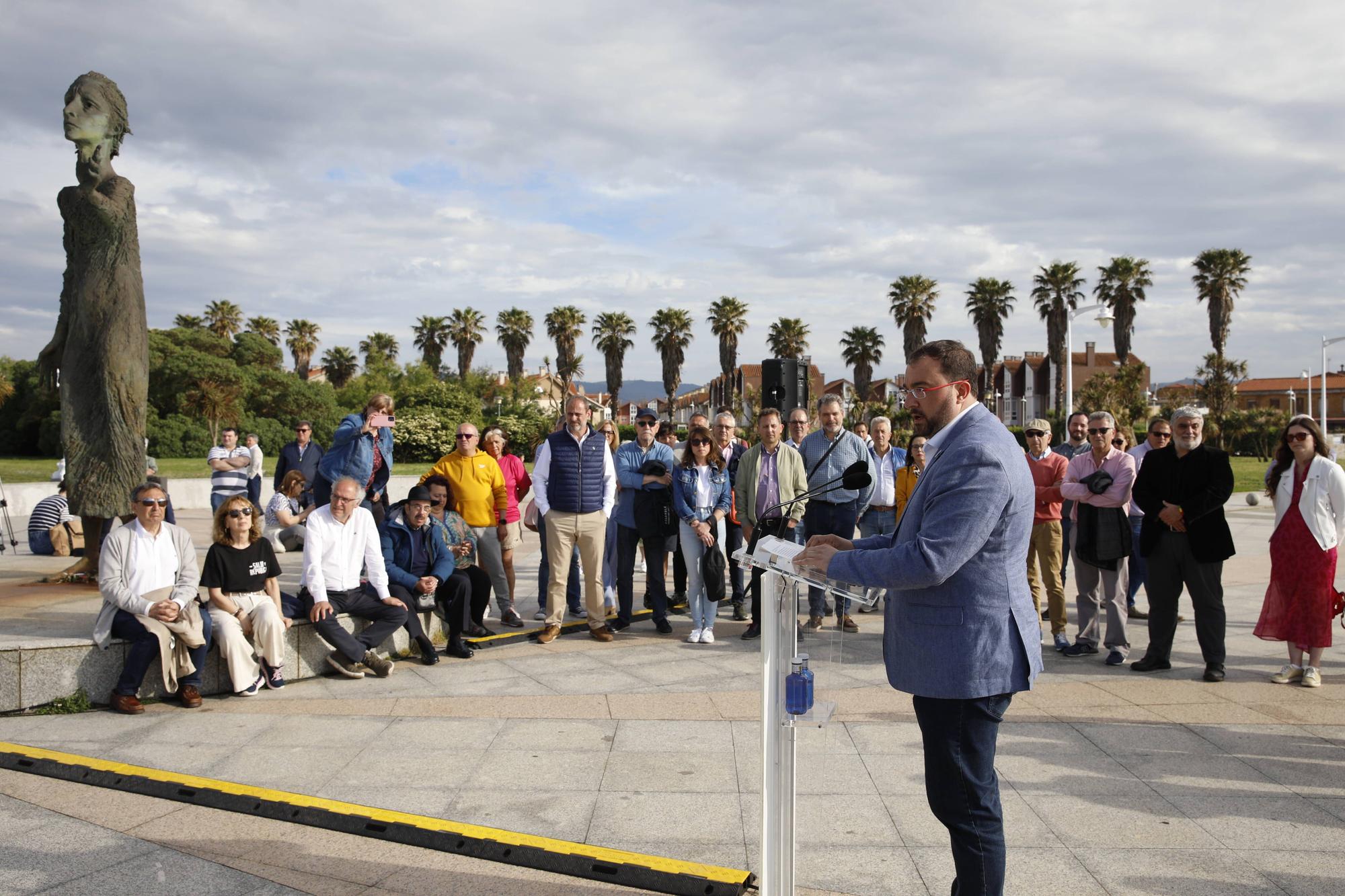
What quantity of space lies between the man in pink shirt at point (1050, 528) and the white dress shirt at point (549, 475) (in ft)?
11.4

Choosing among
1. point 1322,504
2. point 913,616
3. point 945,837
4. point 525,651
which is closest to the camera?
point 913,616

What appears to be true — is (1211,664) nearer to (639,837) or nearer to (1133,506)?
(1133,506)

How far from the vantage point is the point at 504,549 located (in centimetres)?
924

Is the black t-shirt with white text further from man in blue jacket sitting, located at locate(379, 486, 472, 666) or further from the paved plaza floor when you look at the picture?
man in blue jacket sitting, located at locate(379, 486, 472, 666)

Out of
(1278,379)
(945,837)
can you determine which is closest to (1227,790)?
(945,837)

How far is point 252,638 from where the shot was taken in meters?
6.56

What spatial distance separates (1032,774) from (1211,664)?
2.76 m

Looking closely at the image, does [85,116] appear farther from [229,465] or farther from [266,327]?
[266,327]

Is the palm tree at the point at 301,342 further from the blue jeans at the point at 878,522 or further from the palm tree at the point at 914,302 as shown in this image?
the blue jeans at the point at 878,522

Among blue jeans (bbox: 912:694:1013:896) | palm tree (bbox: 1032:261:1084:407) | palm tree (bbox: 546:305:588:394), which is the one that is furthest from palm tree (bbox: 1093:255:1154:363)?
blue jeans (bbox: 912:694:1013:896)

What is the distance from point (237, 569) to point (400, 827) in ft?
10.1

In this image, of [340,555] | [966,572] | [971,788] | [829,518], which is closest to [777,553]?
[966,572]

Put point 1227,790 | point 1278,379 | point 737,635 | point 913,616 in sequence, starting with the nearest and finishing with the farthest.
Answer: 1. point 913,616
2. point 1227,790
3. point 737,635
4. point 1278,379

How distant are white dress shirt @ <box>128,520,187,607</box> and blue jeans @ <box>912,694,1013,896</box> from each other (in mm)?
5044
